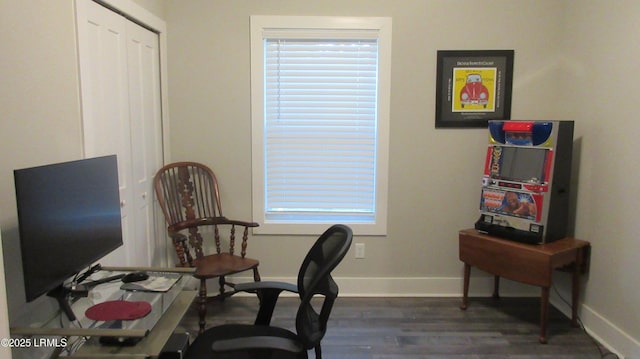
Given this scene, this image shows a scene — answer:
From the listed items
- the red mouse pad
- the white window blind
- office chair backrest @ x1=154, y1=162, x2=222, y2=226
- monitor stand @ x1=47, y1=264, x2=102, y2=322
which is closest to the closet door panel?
office chair backrest @ x1=154, y1=162, x2=222, y2=226

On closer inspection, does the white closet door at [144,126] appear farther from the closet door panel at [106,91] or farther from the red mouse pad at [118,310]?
the red mouse pad at [118,310]

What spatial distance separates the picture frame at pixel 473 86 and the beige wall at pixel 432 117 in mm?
65

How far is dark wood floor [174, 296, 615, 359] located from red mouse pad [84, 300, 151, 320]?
129cm

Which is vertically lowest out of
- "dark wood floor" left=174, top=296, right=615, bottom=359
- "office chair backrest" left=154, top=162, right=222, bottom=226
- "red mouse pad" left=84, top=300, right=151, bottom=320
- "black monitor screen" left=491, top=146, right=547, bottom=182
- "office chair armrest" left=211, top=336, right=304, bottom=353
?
"dark wood floor" left=174, top=296, right=615, bottom=359

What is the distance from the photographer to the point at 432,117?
10.8ft

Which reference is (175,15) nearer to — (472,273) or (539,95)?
(539,95)

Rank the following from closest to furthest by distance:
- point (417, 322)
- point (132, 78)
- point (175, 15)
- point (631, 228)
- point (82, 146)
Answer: point (82, 146) → point (631, 228) → point (132, 78) → point (417, 322) → point (175, 15)

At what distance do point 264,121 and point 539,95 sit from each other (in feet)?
7.08

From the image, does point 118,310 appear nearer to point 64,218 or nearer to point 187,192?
point 64,218

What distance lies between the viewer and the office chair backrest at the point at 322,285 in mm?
1555

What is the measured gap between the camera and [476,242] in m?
2.99

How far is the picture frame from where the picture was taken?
Result: 127 inches

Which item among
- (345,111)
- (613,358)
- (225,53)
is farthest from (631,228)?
(225,53)

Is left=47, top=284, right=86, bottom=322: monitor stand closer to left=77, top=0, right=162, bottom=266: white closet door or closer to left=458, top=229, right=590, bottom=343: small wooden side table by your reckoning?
left=77, top=0, right=162, bottom=266: white closet door
